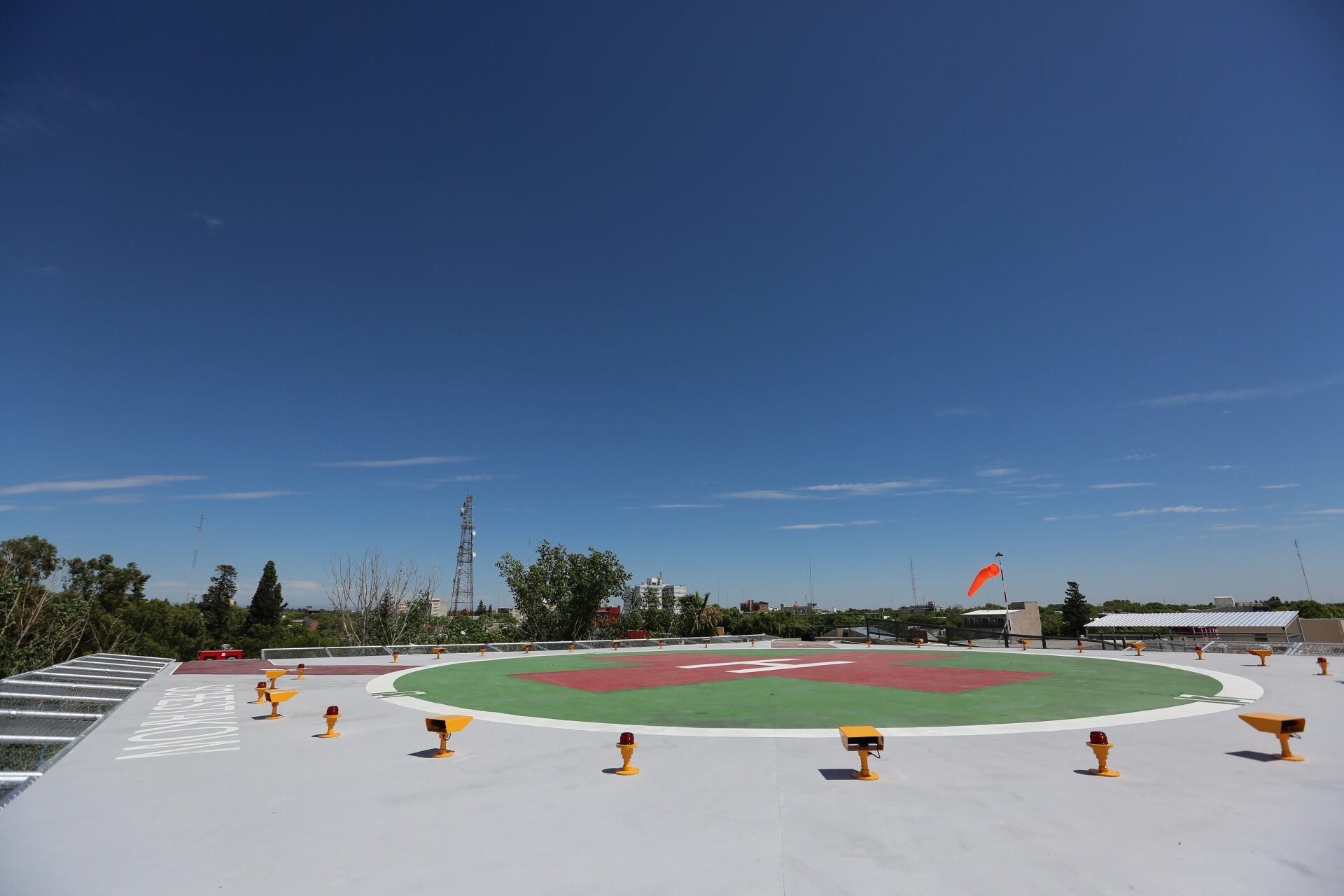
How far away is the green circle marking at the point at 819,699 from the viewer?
1355 centimetres

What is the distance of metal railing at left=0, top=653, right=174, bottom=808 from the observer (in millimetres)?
9039

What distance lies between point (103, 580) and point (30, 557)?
11.1 metres

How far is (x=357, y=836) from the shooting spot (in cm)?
652

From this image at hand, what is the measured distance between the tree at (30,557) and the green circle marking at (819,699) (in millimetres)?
47589

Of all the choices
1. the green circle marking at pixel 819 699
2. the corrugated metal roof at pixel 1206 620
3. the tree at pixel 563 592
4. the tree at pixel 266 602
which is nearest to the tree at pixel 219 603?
the tree at pixel 266 602

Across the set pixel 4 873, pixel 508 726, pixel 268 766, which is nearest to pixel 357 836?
pixel 4 873

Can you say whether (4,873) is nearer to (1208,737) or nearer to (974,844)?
(974,844)

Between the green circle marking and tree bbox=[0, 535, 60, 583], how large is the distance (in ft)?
156

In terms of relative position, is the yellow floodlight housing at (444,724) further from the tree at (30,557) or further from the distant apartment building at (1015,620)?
the tree at (30,557)

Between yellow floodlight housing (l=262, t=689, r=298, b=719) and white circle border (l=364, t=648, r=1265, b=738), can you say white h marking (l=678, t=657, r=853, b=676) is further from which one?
yellow floodlight housing (l=262, t=689, r=298, b=719)

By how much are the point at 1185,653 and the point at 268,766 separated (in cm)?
3805

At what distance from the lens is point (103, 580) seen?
58000 mm

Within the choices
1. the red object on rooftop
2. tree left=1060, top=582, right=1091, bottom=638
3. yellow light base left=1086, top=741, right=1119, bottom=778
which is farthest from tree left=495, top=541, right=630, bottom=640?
tree left=1060, top=582, right=1091, bottom=638

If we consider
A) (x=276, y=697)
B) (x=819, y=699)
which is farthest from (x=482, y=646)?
(x=819, y=699)
